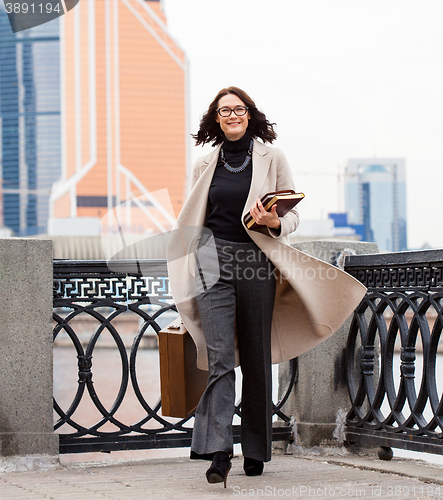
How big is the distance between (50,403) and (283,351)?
1.27 metres

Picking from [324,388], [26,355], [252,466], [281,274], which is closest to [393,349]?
[324,388]

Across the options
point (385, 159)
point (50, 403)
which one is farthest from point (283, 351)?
point (385, 159)

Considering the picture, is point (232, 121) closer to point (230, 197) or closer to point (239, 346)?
point (230, 197)

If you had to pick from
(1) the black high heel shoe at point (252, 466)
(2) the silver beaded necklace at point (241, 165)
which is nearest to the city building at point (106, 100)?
(2) the silver beaded necklace at point (241, 165)

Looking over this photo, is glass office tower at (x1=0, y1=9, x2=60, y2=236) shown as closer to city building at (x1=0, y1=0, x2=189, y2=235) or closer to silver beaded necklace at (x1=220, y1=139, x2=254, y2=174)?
city building at (x1=0, y1=0, x2=189, y2=235)

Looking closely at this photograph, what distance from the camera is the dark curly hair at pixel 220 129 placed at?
309 centimetres

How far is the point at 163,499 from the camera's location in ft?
8.32

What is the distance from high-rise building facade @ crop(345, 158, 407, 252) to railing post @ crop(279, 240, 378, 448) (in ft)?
522

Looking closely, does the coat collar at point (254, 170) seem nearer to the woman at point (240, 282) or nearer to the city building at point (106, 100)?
the woman at point (240, 282)

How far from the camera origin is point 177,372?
3.05 meters

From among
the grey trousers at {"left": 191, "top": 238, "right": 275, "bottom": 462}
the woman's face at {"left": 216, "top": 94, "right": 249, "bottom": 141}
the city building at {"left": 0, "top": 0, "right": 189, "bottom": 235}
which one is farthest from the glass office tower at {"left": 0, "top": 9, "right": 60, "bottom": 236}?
the grey trousers at {"left": 191, "top": 238, "right": 275, "bottom": 462}

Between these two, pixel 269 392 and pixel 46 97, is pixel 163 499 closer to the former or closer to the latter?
pixel 269 392

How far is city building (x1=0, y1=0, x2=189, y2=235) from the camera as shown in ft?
457

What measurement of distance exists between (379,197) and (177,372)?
17603 centimetres
